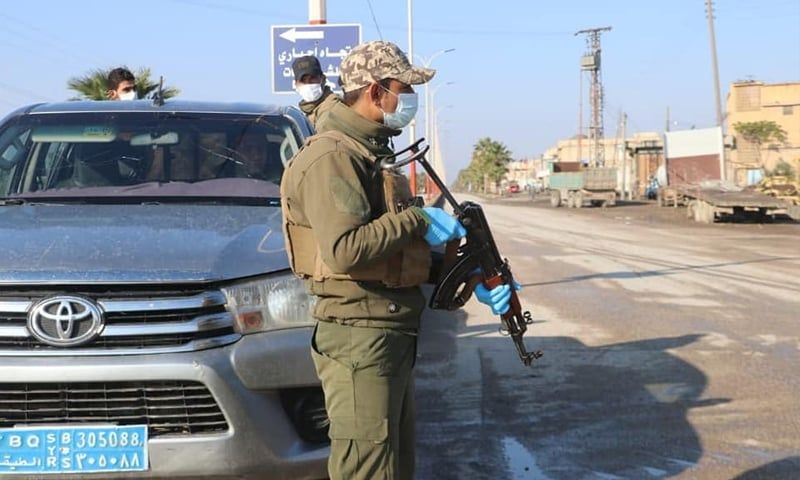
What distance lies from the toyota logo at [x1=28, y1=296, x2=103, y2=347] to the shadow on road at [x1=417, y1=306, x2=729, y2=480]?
84.1 inches

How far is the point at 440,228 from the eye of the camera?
258cm

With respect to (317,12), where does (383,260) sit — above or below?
below

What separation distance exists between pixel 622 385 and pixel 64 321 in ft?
14.5

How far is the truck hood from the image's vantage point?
2842 millimetres

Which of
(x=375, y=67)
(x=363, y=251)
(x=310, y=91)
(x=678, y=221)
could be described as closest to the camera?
(x=363, y=251)

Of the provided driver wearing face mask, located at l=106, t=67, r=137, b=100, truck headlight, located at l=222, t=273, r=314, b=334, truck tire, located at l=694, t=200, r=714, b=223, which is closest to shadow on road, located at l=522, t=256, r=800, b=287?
driver wearing face mask, located at l=106, t=67, r=137, b=100

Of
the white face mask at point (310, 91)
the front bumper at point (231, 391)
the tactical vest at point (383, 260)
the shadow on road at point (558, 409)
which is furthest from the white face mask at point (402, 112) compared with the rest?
the white face mask at point (310, 91)

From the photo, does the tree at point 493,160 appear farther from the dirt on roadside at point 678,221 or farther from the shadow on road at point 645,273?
the shadow on road at point 645,273

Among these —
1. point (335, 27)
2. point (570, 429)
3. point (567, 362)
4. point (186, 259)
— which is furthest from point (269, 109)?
point (335, 27)

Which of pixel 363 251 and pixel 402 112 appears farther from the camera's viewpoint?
pixel 402 112

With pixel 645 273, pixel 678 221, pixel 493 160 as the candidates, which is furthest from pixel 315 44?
pixel 493 160

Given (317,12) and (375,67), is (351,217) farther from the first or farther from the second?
(317,12)

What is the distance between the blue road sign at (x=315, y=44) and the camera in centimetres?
1000

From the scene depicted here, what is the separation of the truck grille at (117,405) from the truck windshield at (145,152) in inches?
56.4
